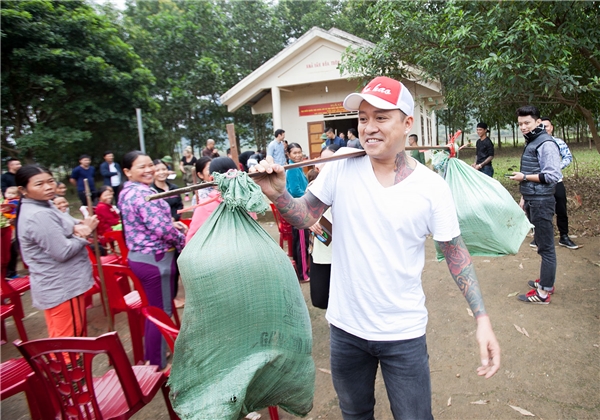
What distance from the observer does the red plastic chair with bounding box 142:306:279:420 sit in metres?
2.19

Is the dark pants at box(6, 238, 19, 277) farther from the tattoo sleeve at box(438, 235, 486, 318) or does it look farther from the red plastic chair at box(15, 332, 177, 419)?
the tattoo sleeve at box(438, 235, 486, 318)

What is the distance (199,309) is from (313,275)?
176 cm

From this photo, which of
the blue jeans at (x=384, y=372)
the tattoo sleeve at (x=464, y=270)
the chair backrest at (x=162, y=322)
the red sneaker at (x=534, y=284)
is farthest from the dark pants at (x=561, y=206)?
the chair backrest at (x=162, y=322)

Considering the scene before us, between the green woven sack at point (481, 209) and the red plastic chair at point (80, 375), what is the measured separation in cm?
204

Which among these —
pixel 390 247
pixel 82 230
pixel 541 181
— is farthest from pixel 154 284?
pixel 541 181

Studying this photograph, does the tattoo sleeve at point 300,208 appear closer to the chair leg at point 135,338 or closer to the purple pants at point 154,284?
the purple pants at point 154,284

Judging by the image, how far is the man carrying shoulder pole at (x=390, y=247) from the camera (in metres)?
1.62

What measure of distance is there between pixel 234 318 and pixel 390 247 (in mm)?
690

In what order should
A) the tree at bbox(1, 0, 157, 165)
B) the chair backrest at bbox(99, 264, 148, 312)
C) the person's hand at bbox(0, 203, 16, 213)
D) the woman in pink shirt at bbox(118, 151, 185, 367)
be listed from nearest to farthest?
the woman in pink shirt at bbox(118, 151, 185, 367) → the chair backrest at bbox(99, 264, 148, 312) → the person's hand at bbox(0, 203, 16, 213) → the tree at bbox(1, 0, 157, 165)

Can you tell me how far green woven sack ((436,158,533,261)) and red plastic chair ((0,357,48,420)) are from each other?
2.54m

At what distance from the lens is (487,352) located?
160 centimetres

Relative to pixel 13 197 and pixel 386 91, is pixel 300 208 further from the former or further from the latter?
pixel 13 197

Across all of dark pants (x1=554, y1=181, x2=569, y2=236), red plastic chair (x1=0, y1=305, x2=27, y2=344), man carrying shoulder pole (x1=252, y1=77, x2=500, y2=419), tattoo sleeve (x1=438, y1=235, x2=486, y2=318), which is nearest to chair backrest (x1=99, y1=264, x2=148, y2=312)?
red plastic chair (x1=0, y1=305, x2=27, y2=344)

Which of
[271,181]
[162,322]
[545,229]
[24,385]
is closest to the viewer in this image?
[271,181]
